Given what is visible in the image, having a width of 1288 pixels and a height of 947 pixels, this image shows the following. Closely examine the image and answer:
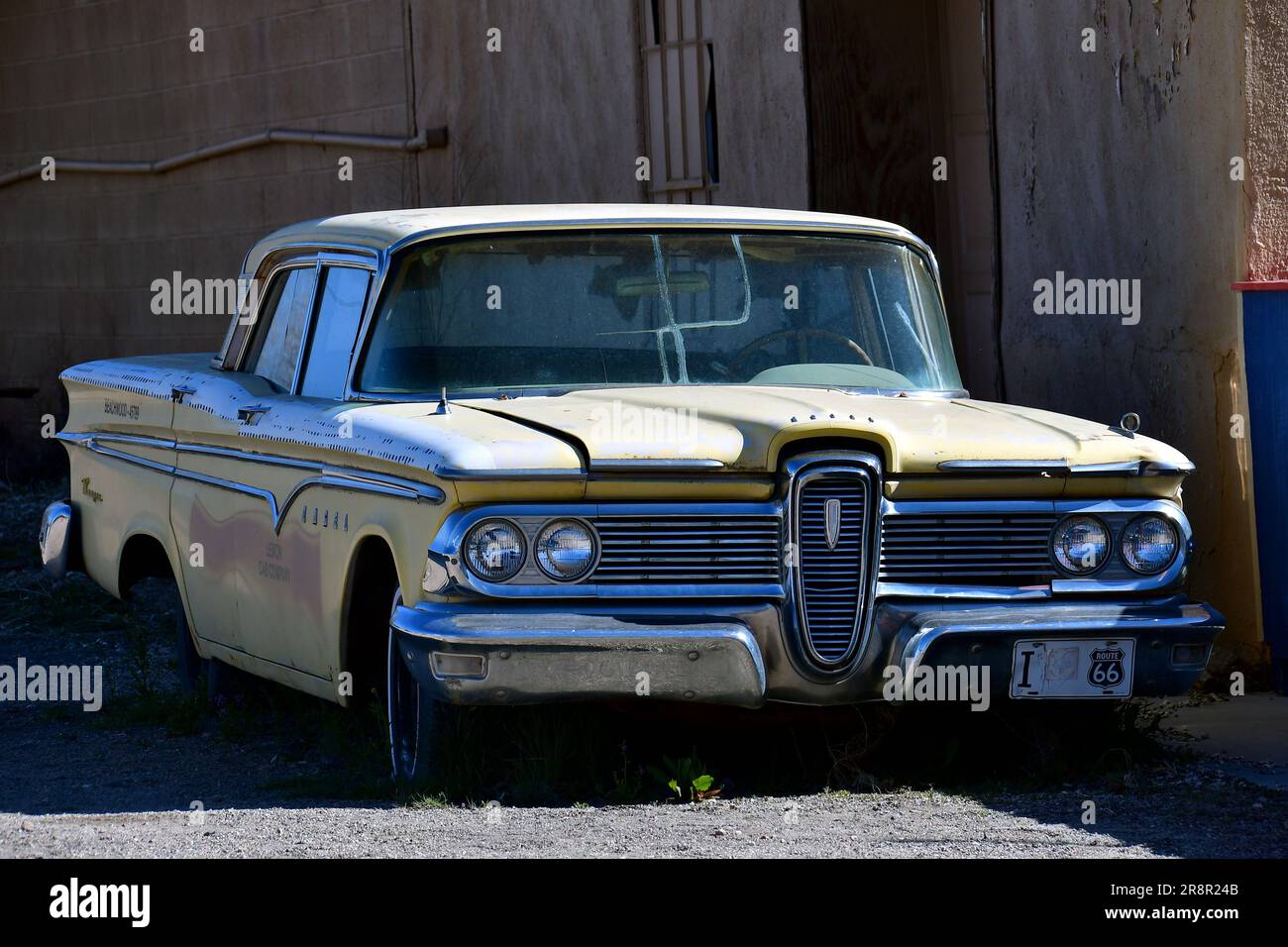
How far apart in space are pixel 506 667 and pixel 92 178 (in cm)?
1130

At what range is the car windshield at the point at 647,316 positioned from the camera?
5605mm

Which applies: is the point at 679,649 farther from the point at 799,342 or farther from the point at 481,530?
the point at 799,342

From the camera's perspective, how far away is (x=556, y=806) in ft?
16.4

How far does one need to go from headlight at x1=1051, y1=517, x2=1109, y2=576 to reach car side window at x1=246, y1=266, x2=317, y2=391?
2434mm

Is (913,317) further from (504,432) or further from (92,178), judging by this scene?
(92,178)

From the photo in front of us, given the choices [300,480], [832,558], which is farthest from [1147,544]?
[300,480]

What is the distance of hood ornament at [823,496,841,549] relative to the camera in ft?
Answer: 16.0

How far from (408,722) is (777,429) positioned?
4.31 feet

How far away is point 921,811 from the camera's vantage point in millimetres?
Result: 4957

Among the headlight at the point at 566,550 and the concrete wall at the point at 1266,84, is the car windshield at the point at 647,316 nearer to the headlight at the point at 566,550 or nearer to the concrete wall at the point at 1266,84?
the headlight at the point at 566,550

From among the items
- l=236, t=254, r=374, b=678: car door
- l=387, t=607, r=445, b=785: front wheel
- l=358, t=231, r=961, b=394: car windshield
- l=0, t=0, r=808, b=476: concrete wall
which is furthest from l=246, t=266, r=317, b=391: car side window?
l=0, t=0, r=808, b=476: concrete wall

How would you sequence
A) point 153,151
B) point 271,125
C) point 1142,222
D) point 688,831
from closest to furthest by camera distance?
point 688,831
point 1142,222
point 271,125
point 153,151

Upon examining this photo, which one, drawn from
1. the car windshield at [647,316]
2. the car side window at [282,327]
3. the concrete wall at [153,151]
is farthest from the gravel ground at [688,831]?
the concrete wall at [153,151]

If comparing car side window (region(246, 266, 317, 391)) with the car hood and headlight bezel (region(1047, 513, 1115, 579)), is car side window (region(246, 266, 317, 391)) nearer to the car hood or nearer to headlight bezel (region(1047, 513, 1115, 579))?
the car hood
